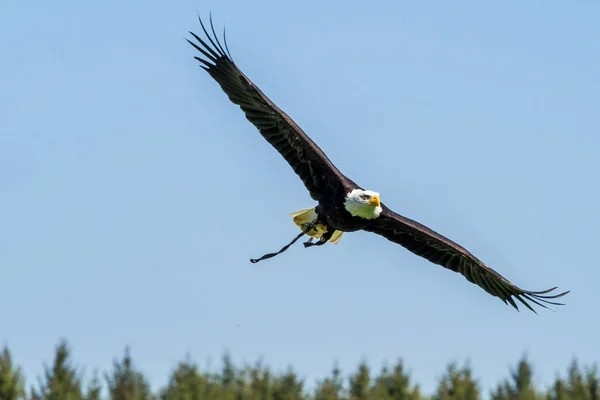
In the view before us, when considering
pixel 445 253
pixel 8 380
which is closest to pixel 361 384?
pixel 8 380

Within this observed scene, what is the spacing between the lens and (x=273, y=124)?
58.8ft

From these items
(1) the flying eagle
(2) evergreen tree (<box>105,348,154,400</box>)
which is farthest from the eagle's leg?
(2) evergreen tree (<box>105,348,154,400</box>)

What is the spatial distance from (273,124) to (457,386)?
856 inches

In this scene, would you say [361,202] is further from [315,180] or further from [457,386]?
[457,386]

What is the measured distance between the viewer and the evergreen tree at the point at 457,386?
1490 inches

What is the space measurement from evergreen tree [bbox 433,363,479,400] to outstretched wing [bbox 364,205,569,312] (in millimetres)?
18898

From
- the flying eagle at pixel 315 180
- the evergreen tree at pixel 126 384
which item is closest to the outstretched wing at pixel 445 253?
the flying eagle at pixel 315 180

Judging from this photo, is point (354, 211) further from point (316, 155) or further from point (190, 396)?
point (190, 396)

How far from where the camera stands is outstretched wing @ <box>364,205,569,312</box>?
18.5 meters

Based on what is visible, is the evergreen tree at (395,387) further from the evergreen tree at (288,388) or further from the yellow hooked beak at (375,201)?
the yellow hooked beak at (375,201)

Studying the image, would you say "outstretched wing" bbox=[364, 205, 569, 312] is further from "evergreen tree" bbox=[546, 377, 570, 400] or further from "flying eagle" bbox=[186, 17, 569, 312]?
"evergreen tree" bbox=[546, 377, 570, 400]

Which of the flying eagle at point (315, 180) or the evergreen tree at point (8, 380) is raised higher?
the evergreen tree at point (8, 380)

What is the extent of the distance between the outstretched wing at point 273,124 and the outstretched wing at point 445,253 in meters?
0.97

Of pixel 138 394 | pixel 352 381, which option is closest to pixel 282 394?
pixel 352 381
